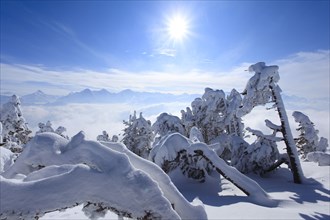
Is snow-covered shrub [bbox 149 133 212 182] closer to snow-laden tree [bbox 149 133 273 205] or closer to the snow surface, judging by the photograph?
snow-laden tree [bbox 149 133 273 205]

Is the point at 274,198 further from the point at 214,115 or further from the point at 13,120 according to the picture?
the point at 13,120

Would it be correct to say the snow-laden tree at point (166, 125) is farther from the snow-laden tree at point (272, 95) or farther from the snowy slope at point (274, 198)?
the snow-laden tree at point (272, 95)

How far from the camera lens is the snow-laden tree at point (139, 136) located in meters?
34.6

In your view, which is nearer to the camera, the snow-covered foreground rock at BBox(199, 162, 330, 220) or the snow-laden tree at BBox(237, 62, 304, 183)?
the snow-covered foreground rock at BBox(199, 162, 330, 220)

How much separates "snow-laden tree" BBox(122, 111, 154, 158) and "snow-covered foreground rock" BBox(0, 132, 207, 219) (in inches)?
1216

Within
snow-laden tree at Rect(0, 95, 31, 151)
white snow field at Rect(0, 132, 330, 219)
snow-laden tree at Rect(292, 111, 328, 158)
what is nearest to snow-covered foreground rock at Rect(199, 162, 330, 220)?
white snow field at Rect(0, 132, 330, 219)

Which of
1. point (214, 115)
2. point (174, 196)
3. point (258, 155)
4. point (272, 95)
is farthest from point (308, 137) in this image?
point (174, 196)

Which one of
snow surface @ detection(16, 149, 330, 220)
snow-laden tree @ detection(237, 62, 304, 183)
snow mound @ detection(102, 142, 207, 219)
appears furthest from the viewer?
snow-laden tree @ detection(237, 62, 304, 183)

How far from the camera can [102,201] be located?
3.19 meters

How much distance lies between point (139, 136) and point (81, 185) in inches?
1252

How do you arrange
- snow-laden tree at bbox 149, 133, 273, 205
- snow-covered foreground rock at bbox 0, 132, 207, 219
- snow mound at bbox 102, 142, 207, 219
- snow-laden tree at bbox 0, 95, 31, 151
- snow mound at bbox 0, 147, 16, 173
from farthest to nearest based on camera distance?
1. snow-laden tree at bbox 0, 95, 31, 151
2. snow-laden tree at bbox 149, 133, 273, 205
3. snow mound at bbox 0, 147, 16, 173
4. snow mound at bbox 102, 142, 207, 219
5. snow-covered foreground rock at bbox 0, 132, 207, 219

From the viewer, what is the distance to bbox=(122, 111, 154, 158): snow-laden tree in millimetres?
34625

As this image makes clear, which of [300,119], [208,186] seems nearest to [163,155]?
[208,186]

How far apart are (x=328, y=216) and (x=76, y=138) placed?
10216 millimetres
